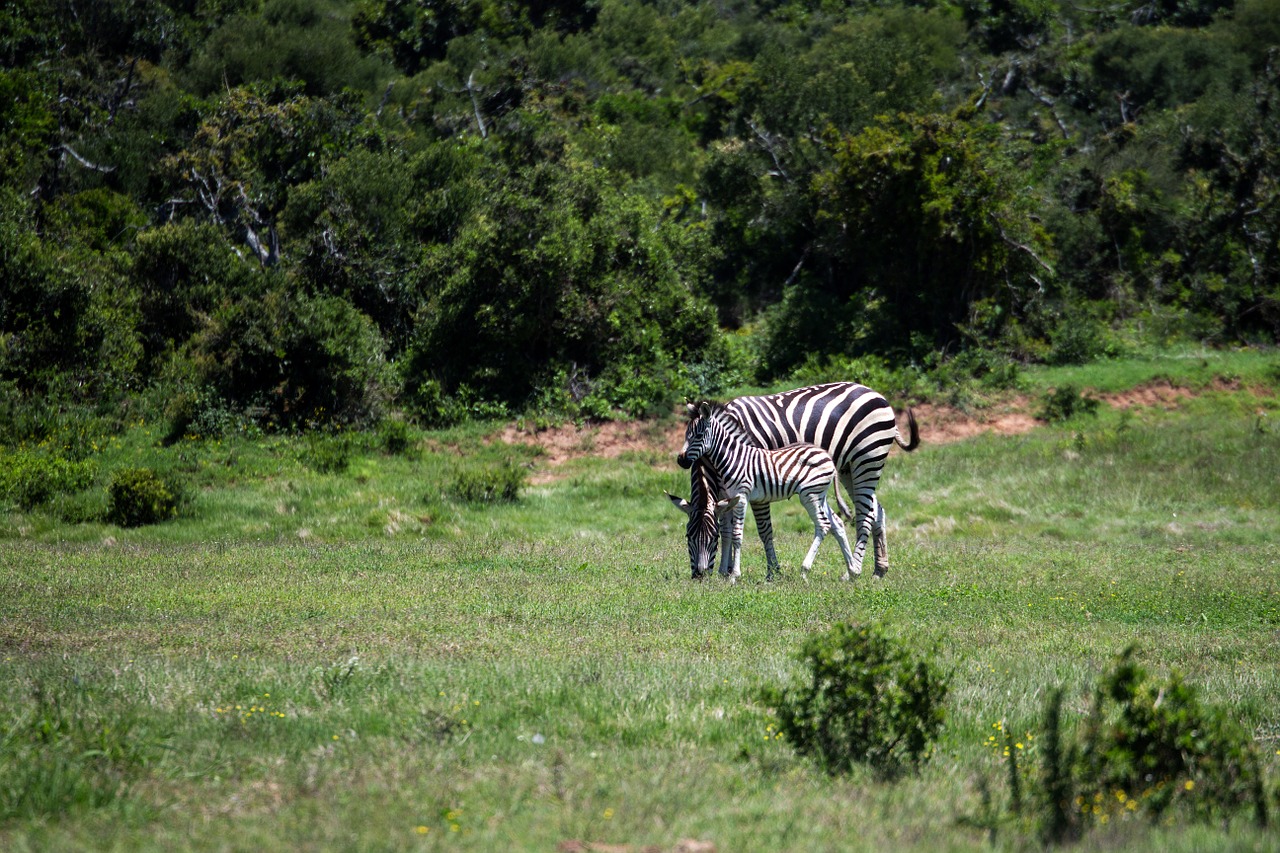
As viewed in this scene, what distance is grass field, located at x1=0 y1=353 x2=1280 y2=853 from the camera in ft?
20.1

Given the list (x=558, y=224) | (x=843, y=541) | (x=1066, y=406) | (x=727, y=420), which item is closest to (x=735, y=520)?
(x=727, y=420)

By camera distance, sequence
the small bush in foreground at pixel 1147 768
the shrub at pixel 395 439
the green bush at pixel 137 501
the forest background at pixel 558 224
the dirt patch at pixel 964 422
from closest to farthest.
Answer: the small bush in foreground at pixel 1147 768 < the green bush at pixel 137 501 < the shrub at pixel 395 439 < the forest background at pixel 558 224 < the dirt patch at pixel 964 422

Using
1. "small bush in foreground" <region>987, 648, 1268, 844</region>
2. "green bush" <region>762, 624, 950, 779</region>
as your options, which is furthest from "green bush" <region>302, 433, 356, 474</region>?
"small bush in foreground" <region>987, 648, 1268, 844</region>

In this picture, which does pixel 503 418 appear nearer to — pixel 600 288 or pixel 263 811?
pixel 600 288

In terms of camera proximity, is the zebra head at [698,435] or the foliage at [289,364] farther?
the foliage at [289,364]

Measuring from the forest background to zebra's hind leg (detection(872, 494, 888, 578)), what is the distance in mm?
12336

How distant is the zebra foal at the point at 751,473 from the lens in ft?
49.9

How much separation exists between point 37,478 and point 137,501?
2250 millimetres

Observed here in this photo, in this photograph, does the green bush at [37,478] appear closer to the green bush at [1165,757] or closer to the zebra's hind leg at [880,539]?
the zebra's hind leg at [880,539]

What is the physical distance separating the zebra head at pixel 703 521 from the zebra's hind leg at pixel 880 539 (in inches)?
92.7

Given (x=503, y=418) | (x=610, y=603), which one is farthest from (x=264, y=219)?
(x=610, y=603)

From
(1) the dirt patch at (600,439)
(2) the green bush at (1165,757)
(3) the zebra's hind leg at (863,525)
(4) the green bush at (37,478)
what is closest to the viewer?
(2) the green bush at (1165,757)

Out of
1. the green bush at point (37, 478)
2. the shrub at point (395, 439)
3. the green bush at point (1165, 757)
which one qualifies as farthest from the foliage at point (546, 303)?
the green bush at point (1165, 757)

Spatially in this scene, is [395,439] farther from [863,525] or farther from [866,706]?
[866,706]
